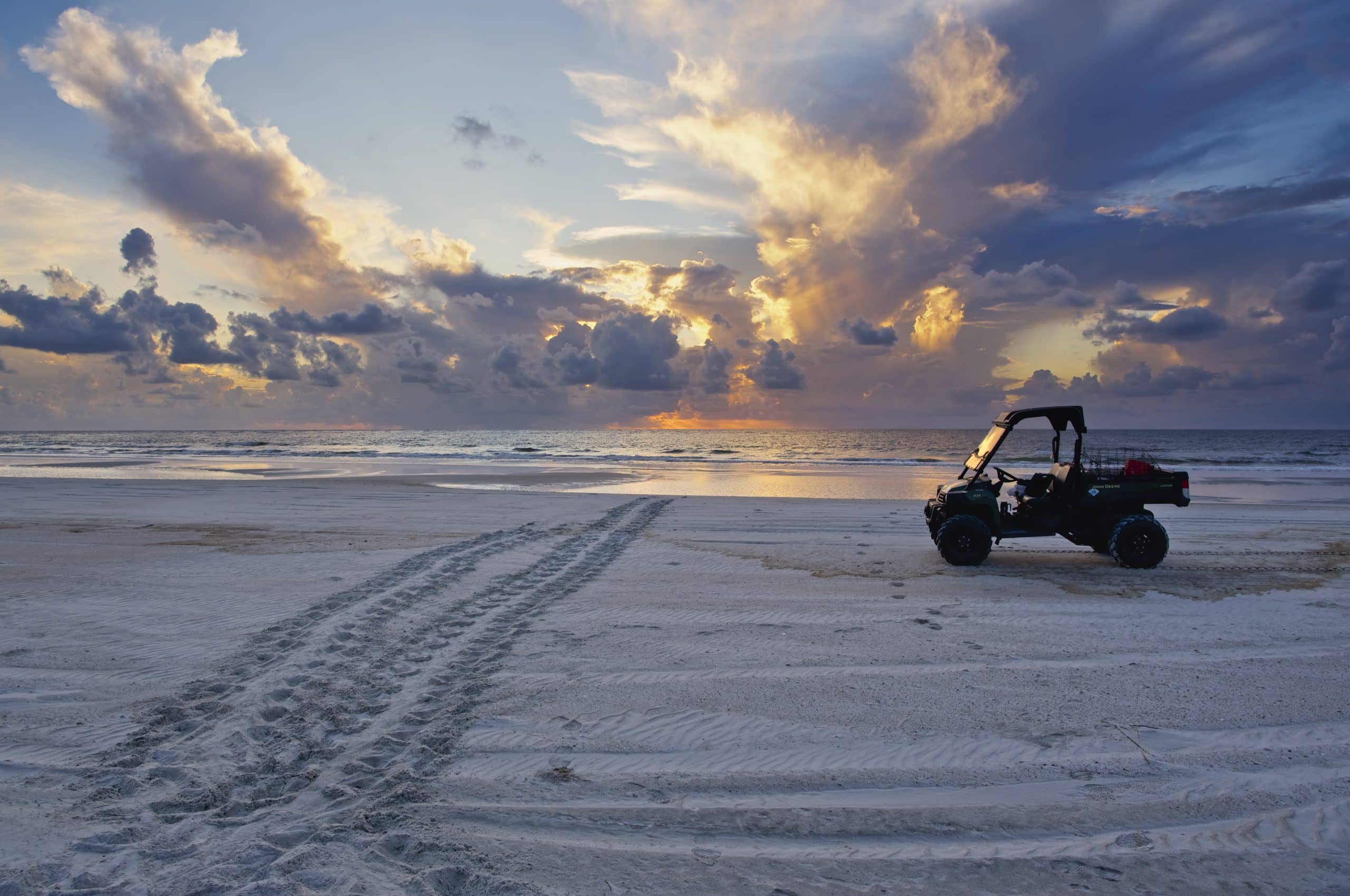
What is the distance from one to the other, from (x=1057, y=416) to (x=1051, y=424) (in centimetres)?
24

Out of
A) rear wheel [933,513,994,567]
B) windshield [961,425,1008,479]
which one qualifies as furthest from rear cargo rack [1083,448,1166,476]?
rear wheel [933,513,994,567]

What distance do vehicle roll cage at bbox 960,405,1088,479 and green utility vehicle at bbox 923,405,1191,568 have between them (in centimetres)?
1

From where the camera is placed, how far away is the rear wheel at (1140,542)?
329 inches

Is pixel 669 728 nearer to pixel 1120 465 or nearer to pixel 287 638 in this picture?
pixel 287 638

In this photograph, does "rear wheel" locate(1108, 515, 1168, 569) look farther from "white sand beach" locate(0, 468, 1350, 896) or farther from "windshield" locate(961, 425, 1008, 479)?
"windshield" locate(961, 425, 1008, 479)

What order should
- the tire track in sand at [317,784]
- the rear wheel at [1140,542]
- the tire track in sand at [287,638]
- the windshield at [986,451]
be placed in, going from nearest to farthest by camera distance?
the tire track in sand at [317,784] < the tire track in sand at [287,638] < the rear wheel at [1140,542] < the windshield at [986,451]

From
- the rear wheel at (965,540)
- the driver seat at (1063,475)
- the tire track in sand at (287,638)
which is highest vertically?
the driver seat at (1063,475)

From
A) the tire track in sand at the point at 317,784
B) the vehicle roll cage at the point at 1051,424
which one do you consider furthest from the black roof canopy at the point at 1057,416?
the tire track in sand at the point at 317,784

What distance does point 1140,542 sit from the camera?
332 inches

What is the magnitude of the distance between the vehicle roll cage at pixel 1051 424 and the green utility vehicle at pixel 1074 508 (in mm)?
15

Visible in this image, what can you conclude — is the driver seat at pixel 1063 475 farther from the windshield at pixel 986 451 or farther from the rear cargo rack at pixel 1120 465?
the windshield at pixel 986 451

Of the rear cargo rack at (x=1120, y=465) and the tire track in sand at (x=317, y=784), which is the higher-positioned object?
the rear cargo rack at (x=1120, y=465)

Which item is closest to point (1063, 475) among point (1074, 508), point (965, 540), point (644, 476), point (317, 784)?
point (1074, 508)

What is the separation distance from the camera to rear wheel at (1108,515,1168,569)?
27.5ft
